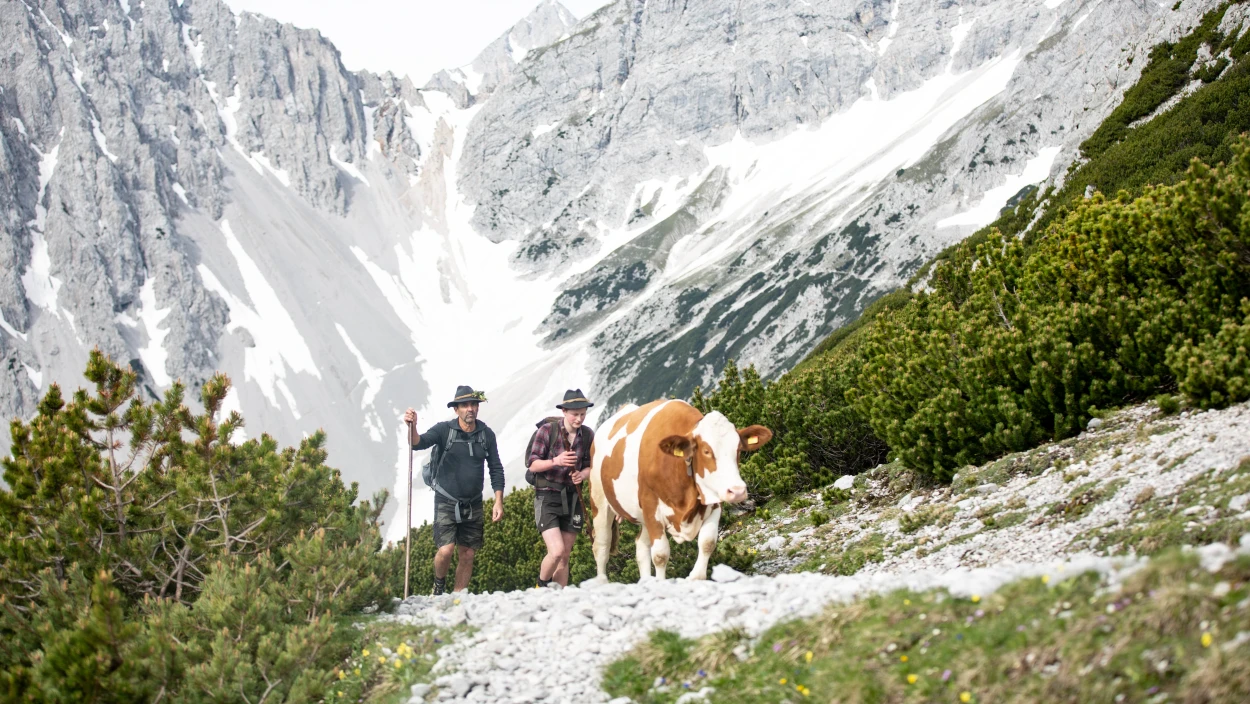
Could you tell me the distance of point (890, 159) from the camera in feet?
509

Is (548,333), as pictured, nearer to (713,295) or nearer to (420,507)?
(713,295)

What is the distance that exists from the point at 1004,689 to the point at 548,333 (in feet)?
571

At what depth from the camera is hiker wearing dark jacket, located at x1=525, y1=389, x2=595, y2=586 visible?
1171 centimetres

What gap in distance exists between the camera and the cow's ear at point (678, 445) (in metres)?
9.62

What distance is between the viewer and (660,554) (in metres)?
10.1

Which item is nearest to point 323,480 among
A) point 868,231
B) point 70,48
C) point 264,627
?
point 264,627

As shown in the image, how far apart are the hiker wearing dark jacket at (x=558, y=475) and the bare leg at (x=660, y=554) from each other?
1.85m

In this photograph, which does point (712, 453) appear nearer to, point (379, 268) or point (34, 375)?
point (34, 375)

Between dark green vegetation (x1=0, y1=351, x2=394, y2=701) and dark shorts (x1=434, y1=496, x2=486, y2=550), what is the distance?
88 centimetres

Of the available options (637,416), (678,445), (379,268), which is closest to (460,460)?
(637,416)

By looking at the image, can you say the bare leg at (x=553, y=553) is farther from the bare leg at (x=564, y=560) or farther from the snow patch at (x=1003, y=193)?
the snow patch at (x=1003, y=193)

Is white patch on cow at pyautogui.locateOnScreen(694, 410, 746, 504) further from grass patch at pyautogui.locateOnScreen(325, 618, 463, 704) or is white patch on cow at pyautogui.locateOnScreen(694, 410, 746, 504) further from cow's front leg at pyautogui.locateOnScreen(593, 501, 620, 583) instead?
grass patch at pyautogui.locateOnScreen(325, 618, 463, 704)

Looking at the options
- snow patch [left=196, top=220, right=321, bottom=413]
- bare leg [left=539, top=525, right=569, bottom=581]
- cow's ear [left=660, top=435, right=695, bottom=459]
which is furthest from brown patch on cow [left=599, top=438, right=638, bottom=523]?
snow patch [left=196, top=220, right=321, bottom=413]

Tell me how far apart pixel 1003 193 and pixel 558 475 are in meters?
125
